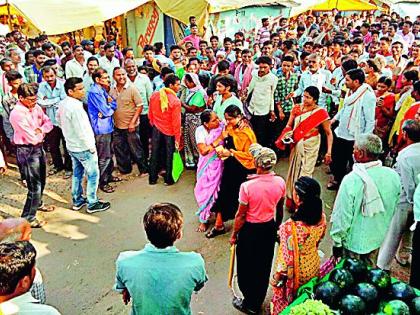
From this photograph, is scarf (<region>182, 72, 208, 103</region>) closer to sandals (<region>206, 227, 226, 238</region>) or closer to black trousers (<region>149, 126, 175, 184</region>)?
black trousers (<region>149, 126, 175, 184</region>)

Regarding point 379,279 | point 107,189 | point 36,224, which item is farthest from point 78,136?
point 379,279

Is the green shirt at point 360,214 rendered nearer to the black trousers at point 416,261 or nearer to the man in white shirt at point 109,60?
the black trousers at point 416,261

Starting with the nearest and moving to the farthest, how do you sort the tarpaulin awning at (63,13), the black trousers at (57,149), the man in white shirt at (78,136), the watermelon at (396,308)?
the watermelon at (396,308), the man in white shirt at (78,136), the black trousers at (57,149), the tarpaulin awning at (63,13)

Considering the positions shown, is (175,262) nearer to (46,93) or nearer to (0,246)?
(0,246)

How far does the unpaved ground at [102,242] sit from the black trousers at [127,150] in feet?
0.67

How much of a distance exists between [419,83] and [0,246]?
4.33 meters

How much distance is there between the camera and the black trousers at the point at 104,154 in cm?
568

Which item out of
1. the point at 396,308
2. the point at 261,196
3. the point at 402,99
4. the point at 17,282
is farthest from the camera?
the point at 402,99

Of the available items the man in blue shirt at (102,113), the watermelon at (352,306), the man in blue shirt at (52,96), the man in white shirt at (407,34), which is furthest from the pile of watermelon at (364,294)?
the man in white shirt at (407,34)

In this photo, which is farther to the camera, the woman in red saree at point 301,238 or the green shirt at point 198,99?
the green shirt at point 198,99

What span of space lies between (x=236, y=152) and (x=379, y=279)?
2.09m

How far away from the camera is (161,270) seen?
2229 millimetres

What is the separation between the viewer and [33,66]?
7152 millimetres

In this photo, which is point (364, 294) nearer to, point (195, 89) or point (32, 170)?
point (32, 170)
